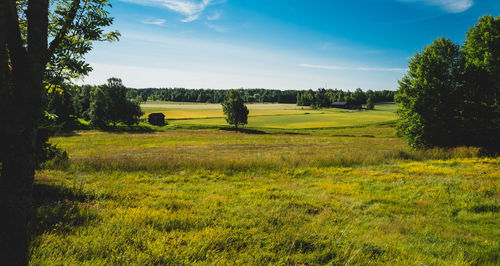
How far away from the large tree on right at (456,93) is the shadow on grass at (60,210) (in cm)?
2667

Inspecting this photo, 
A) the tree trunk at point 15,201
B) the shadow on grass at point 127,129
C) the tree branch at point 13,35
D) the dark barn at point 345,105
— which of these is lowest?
the shadow on grass at point 127,129

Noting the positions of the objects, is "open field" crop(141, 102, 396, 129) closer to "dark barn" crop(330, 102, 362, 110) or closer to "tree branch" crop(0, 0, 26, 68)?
"dark barn" crop(330, 102, 362, 110)

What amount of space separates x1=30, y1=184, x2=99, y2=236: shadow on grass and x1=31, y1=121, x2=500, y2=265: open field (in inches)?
1.4

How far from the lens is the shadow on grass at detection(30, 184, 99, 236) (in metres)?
5.19

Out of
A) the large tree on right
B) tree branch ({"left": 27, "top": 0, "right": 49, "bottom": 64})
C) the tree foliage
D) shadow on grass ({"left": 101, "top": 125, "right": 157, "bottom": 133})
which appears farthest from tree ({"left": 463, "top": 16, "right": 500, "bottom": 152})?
the tree foliage

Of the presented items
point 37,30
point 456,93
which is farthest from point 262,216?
point 456,93

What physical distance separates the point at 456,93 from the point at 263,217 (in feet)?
82.7

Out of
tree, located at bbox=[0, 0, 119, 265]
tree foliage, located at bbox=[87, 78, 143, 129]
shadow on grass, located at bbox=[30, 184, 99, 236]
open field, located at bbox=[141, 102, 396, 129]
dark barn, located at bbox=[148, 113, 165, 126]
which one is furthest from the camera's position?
dark barn, located at bbox=[148, 113, 165, 126]

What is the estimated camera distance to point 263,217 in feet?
21.1

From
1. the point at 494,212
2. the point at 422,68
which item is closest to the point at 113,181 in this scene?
the point at 494,212

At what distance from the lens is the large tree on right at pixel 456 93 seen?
778 inches

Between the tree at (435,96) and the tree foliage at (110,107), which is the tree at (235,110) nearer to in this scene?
the tree foliage at (110,107)

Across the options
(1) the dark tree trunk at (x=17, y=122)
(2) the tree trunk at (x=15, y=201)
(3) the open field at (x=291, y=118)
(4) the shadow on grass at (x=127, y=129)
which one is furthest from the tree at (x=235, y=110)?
(2) the tree trunk at (x=15, y=201)

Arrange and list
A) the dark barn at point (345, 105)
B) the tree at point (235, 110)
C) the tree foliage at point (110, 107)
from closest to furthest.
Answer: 1. the tree foliage at point (110, 107)
2. the tree at point (235, 110)
3. the dark barn at point (345, 105)
